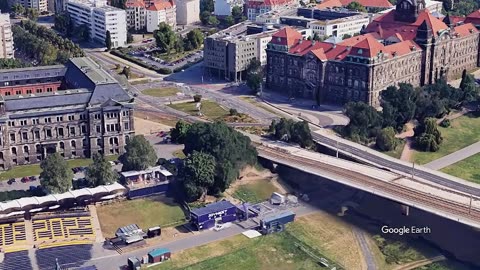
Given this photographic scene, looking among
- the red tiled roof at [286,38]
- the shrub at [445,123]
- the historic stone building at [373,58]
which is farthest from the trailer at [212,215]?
the red tiled roof at [286,38]

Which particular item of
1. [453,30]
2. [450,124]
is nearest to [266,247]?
[450,124]

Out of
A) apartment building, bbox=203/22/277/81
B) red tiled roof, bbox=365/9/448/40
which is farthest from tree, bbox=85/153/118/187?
red tiled roof, bbox=365/9/448/40

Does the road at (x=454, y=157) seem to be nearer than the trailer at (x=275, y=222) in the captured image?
No

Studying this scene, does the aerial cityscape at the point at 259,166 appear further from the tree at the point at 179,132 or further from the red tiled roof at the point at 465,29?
the red tiled roof at the point at 465,29

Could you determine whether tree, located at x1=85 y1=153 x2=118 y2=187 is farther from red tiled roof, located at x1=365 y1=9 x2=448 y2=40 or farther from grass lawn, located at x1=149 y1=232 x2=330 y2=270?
red tiled roof, located at x1=365 y1=9 x2=448 y2=40

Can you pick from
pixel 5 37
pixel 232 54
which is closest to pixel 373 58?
pixel 232 54

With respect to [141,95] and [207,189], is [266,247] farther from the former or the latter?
[141,95]

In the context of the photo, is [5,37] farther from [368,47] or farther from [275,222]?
[275,222]
